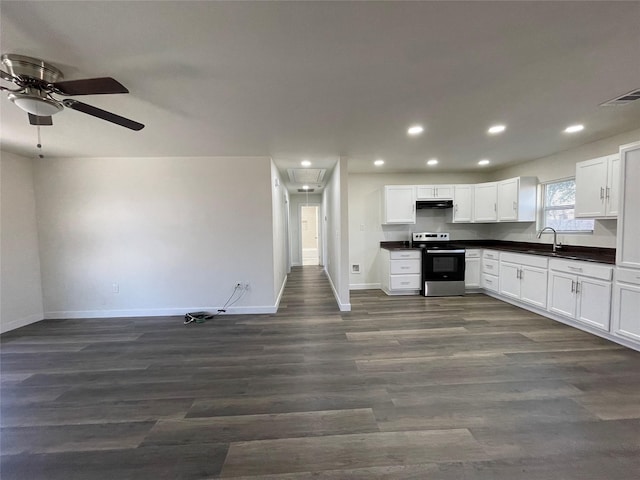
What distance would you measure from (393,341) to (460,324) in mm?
1150

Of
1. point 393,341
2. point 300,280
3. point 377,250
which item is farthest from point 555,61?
point 300,280

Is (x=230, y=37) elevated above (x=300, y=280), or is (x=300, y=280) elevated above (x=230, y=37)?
(x=230, y=37)

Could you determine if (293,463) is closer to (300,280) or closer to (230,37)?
(230,37)

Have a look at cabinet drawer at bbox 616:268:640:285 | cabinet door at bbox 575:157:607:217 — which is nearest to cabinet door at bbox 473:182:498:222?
cabinet door at bbox 575:157:607:217

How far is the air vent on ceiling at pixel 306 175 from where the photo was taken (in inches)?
192

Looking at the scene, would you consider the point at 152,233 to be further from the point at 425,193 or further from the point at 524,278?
the point at 524,278

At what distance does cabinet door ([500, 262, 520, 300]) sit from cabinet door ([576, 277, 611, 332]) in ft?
3.02

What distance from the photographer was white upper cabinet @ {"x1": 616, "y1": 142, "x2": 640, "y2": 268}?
2580 mm

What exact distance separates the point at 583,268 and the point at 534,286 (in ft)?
2.48

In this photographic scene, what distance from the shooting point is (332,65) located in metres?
1.68

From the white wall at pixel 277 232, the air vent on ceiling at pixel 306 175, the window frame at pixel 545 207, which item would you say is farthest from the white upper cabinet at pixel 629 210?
the white wall at pixel 277 232

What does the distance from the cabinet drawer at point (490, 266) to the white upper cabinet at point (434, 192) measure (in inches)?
55.6

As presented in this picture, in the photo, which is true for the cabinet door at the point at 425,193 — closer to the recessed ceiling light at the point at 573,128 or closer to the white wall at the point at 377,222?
the white wall at the point at 377,222

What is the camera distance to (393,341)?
2943mm
